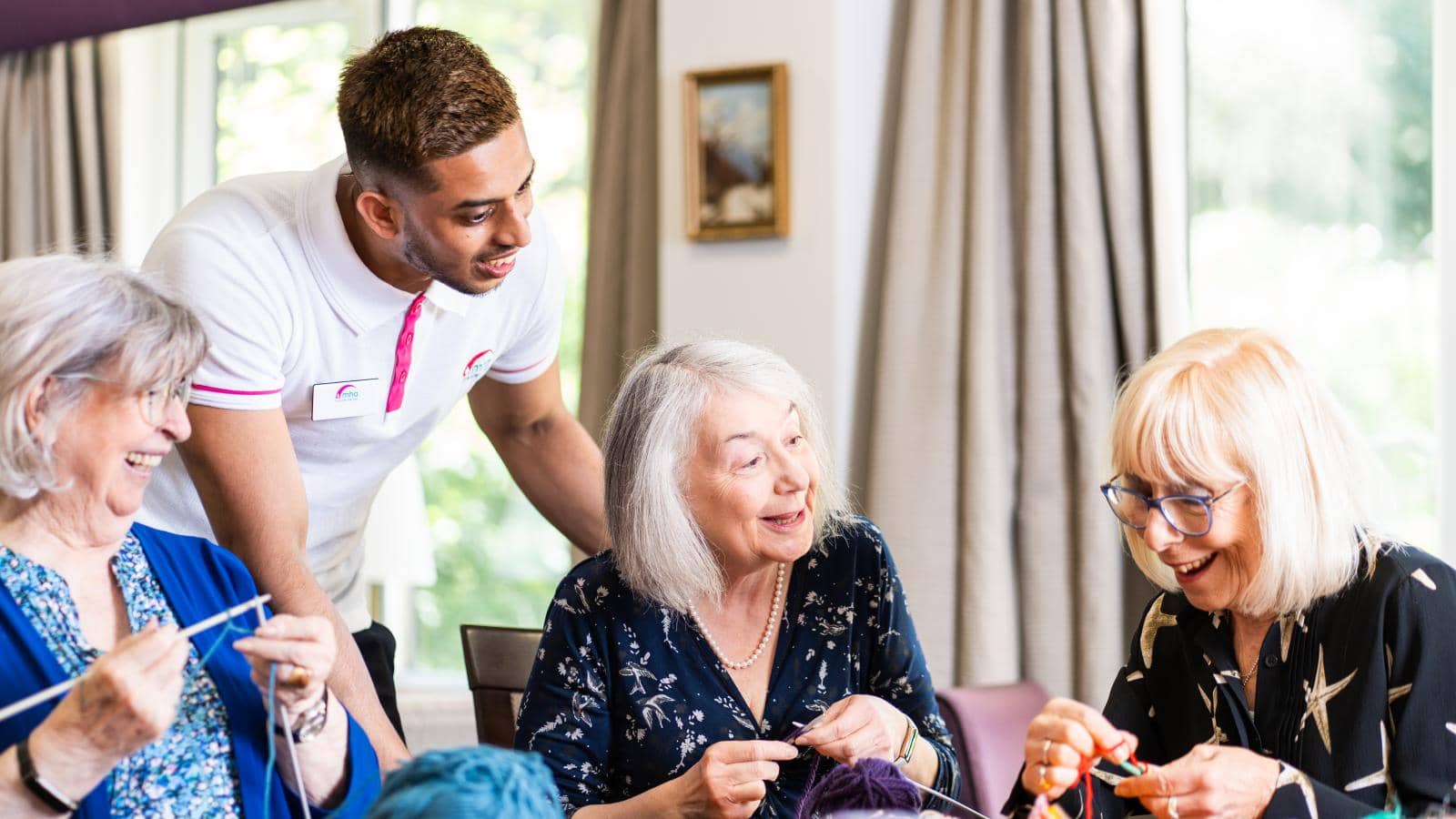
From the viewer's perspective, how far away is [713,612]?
1.97 metres

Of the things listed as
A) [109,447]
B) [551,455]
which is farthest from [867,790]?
[551,455]

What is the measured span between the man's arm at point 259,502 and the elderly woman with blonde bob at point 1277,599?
37.8 inches

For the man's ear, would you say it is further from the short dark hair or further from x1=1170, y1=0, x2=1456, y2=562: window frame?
x1=1170, y1=0, x2=1456, y2=562: window frame

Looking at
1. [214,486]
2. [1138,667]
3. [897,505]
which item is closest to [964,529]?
[897,505]

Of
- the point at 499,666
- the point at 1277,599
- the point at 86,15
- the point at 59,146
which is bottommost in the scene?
the point at 499,666

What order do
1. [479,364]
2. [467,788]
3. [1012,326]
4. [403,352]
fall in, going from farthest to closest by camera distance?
[1012,326], [479,364], [403,352], [467,788]

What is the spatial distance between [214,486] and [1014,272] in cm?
190

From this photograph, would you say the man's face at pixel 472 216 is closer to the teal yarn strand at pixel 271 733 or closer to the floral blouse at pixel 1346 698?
the teal yarn strand at pixel 271 733

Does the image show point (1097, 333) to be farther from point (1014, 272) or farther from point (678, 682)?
point (678, 682)

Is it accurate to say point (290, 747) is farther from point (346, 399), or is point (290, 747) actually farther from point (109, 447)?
point (346, 399)

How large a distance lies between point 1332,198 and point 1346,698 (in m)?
1.95

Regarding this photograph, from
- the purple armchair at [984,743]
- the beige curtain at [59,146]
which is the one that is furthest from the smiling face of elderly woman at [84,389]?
the beige curtain at [59,146]

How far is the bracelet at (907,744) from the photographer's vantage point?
5.79 feet

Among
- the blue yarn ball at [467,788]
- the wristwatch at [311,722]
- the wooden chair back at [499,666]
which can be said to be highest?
the blue yarn ball at [467,788]
